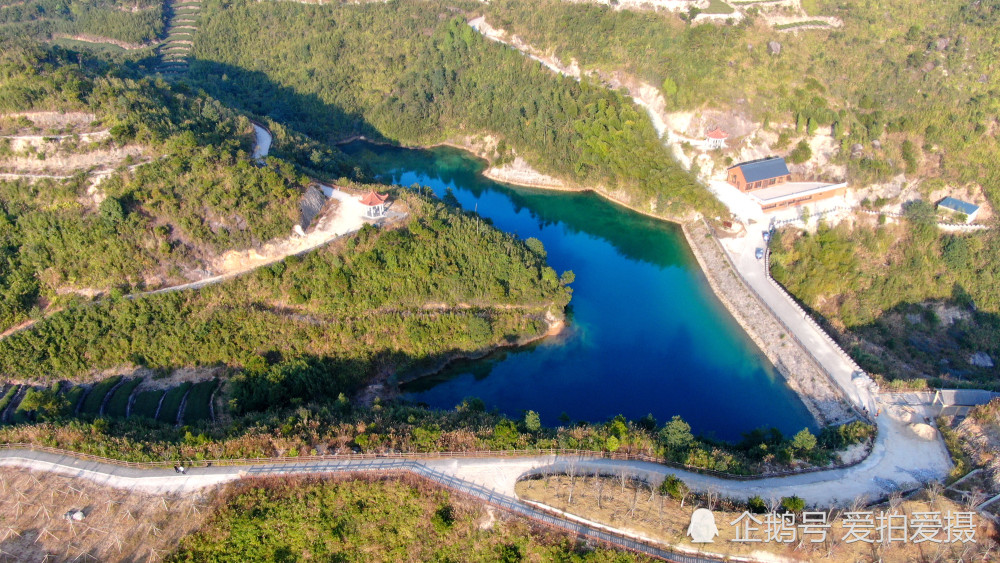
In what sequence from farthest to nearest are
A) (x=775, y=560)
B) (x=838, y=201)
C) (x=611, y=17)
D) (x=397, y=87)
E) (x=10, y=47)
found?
(x=397, y=87), (x=611, y=17), (x=838, y=201), (x=10, y=47), (x=775, y=560)

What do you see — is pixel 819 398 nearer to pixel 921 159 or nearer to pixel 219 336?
pixel 921 159

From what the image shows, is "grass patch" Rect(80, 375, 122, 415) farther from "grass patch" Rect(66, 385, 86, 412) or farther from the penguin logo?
the penguin logo

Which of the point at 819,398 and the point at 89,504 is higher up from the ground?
the point at 819,398

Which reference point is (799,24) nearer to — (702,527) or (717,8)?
(717,8)

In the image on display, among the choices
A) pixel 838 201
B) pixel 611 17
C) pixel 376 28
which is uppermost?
pixel 611 17

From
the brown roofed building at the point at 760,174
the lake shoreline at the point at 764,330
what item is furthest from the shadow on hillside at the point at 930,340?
the brown roofed building at the point at 760,174

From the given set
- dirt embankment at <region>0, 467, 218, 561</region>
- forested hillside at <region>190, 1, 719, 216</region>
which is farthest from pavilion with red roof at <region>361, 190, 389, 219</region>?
forested hillside at <region>190, 1, 719, 216</region>

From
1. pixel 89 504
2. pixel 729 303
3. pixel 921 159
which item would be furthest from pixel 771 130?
pixel 89 504
